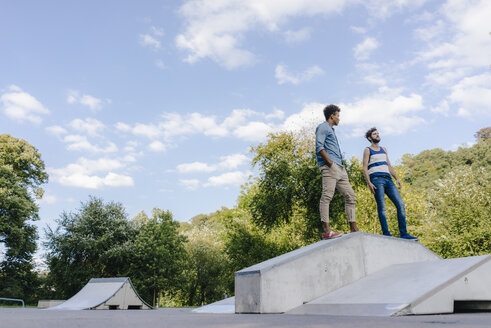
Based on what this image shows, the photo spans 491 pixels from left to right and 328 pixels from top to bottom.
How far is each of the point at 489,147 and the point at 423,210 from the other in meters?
17.3

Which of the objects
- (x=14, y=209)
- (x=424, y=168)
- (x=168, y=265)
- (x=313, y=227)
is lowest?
(x=168, y=265)

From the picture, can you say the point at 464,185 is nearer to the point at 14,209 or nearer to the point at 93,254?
the point at 93,254

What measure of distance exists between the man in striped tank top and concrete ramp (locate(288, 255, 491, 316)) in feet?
6.36

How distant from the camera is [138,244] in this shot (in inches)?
Result: 1146

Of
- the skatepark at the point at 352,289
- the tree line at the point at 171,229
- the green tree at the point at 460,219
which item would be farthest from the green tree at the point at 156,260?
the skatepark at the point at 352,289

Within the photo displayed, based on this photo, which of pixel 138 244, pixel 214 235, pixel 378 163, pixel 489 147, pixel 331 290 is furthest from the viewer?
pixel 214 235

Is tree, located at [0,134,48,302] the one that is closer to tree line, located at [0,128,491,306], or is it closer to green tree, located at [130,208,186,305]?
tree line, located at [0,128,491,306]

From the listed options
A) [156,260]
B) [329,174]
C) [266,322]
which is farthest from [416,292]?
[156,260]

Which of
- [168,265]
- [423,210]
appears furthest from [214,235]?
[423,210]

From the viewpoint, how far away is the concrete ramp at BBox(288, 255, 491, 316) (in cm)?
402

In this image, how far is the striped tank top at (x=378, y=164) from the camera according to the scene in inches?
292

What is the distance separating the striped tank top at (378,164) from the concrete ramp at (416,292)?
229 centimetres

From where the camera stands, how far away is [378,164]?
7449 mm

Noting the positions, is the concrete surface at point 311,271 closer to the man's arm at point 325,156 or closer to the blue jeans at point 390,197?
the blue jeans at point 390,197
